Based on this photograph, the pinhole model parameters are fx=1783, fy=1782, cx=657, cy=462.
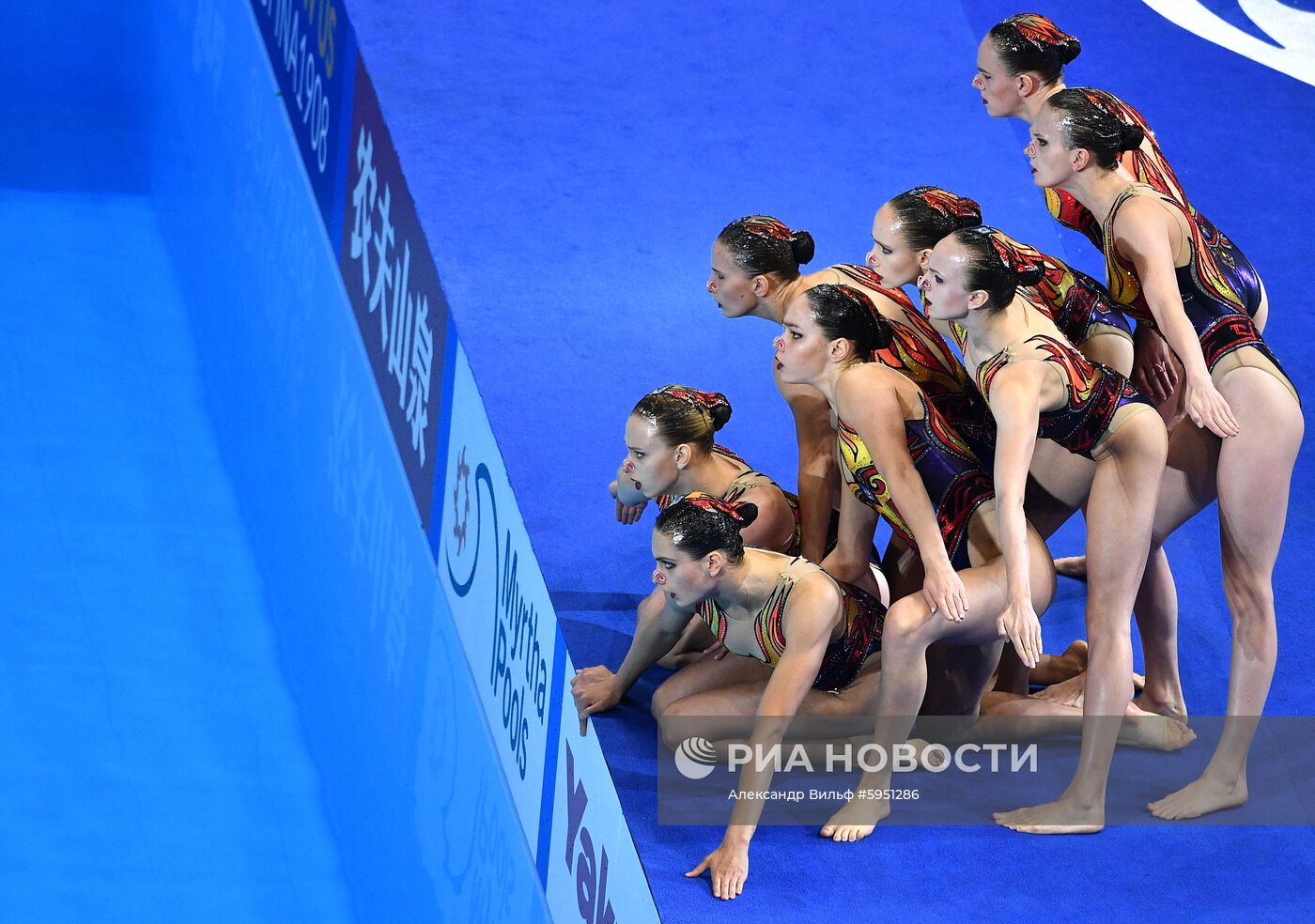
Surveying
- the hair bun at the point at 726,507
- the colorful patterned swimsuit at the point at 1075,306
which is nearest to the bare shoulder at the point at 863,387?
the hair bun at the point at 726,507

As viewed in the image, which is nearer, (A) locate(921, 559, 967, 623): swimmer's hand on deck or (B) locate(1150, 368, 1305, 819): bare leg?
(A) locate(921, 559, 967, 623): swimmer's hand on deck

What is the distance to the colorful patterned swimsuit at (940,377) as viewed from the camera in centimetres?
445

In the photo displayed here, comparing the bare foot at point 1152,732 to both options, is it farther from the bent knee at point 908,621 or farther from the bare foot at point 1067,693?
the bent knee at point 908,621

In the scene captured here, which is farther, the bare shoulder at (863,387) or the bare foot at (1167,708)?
the bare foot at (1167,708)

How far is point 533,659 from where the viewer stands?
15.5ft

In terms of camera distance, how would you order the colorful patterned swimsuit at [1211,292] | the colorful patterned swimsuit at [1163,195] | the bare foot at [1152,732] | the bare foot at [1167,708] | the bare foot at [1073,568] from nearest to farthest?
the colorful patterned swimsuit at [1211,292] → the colorful patterned swimsuit at [1163,195] → the bare foot at [1152,732] → the bare foot at [1167,708] → the bare foot at [1073,568]

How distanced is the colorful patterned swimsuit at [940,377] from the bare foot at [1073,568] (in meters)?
0.84

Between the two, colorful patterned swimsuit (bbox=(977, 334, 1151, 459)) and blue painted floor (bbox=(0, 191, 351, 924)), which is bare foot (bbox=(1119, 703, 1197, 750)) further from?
blue painted floor (bbox=(0, 191, 351, 924))

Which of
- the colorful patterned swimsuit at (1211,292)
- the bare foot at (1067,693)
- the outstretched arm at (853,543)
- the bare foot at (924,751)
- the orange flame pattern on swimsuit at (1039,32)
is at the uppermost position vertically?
the orange flame pattern on swimsuit at (1039,32)

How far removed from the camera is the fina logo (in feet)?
14.3

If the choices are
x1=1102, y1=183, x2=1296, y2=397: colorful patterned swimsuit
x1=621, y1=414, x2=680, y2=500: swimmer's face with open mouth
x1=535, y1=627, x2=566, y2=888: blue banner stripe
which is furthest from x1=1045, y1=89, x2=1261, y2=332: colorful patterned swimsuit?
x1=535, y1=627, x2=566, y2=888: blue banner stripe

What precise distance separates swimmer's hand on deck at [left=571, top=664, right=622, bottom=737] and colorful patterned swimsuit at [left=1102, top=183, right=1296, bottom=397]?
5.31ft

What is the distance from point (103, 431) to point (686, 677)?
317cm

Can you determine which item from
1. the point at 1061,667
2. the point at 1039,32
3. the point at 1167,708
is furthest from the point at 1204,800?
the point at 1039,32
